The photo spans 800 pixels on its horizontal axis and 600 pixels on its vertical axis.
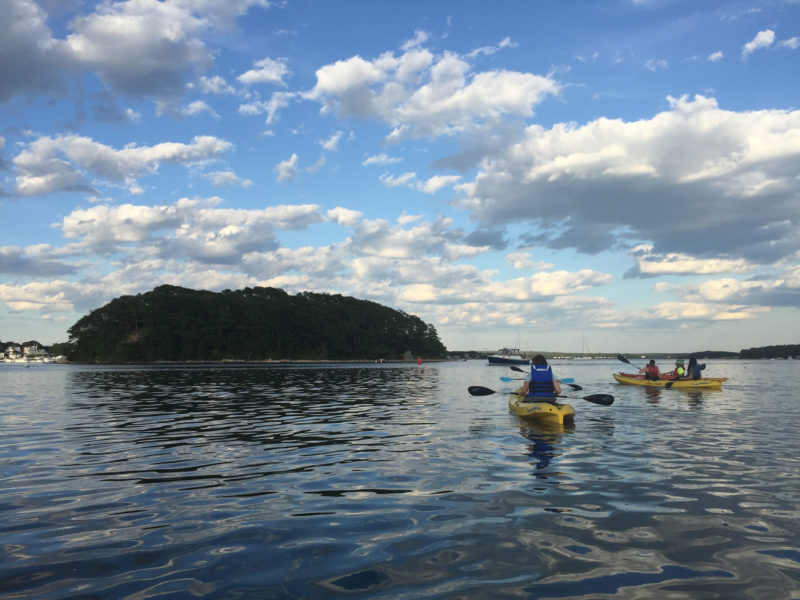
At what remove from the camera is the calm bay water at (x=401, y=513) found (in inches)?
225

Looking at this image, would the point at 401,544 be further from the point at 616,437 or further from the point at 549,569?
the point at 616,437

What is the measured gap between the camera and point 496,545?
678 cm

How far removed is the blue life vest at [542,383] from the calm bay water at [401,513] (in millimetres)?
2754

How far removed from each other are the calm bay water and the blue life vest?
A: 275cm

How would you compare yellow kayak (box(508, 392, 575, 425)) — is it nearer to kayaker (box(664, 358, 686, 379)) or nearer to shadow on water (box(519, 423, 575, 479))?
shadow on water (box(519, 423, 575, 479))

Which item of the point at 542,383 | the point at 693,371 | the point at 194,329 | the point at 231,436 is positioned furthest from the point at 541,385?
the point at 194,329

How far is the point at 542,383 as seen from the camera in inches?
793

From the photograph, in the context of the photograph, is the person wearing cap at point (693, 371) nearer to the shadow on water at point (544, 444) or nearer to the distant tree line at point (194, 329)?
the shadow on water at point (544, 444)

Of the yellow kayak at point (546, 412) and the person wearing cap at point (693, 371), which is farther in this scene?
the person wearing cap at point (693, 371)

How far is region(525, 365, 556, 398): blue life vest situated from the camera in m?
20.0

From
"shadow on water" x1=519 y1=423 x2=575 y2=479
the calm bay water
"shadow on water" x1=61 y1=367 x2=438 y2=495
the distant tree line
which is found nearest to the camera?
the calm bay water

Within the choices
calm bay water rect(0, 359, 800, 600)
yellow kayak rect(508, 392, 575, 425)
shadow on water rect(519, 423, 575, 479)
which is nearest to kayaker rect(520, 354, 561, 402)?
yellow kayak rect(508, 392, 575, 425)

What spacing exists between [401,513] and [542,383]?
13.1m

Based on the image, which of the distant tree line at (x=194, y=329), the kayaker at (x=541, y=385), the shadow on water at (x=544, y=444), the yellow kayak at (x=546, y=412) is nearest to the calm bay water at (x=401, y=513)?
the shadow on water at (x=544, y=444)
